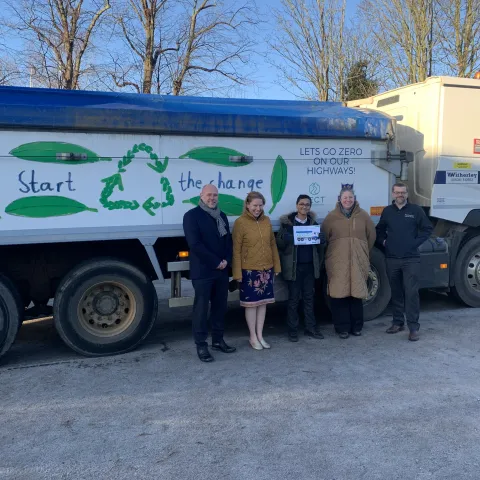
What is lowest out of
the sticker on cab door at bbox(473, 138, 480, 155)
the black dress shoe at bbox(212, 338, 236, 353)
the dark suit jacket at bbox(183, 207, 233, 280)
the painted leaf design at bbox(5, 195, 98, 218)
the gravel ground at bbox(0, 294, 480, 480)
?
the gravel ground at bbox(0, 294, 480, 480)

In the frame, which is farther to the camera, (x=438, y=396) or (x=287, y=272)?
(x=287, y=272)

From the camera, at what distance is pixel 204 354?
213 inches

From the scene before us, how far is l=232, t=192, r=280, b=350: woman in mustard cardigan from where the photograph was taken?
18.4ft

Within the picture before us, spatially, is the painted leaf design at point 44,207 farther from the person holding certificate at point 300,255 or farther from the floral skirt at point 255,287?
the person holding certificate at point 300,255

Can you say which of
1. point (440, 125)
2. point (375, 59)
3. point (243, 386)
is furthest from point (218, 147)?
point (375, 59)

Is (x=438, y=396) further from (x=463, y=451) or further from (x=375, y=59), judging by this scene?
(x=375, y=59)

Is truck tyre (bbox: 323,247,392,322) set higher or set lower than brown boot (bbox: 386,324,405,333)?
higher

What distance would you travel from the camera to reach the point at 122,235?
5539mm

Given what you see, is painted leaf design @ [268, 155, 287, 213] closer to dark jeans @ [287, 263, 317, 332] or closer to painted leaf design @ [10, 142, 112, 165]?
dark jeans @ [287, 263, 317, 332]

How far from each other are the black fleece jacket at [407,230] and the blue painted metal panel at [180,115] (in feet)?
3.43

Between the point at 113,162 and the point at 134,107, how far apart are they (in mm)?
622

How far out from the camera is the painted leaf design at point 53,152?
5.11 metres

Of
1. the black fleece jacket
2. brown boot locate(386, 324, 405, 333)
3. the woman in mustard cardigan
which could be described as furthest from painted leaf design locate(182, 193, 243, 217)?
brown boot locate(386, 324, 405, 333)

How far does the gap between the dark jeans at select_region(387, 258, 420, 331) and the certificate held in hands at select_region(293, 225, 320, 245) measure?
1.01 m
